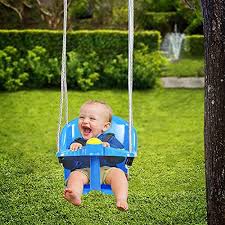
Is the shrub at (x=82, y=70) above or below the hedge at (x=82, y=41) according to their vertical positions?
below

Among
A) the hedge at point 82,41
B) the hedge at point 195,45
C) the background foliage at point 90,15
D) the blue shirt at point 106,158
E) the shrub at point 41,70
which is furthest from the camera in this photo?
the hedge at point 195,45

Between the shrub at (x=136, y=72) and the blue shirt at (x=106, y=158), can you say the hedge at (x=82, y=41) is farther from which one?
the blue shirt at (x=106, y=158)

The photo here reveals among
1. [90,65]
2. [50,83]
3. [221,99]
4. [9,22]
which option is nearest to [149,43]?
[90,65]

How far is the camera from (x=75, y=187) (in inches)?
148

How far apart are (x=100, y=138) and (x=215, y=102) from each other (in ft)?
2.46

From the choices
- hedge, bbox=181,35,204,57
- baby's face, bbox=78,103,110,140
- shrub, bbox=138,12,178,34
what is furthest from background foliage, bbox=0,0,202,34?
baby's face, bbox=78,103,110,140

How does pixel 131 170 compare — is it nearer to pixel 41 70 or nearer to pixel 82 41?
pixel 41 70

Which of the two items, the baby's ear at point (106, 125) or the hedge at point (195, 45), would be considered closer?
the baby's ear at point (106, 125)

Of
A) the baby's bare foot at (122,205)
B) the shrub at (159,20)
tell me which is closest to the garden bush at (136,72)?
the shrub at (159,20)

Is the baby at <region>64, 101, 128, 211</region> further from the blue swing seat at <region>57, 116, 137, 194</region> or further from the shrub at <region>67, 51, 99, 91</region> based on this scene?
the shrub at <region>67, 51, 99, 91</region>

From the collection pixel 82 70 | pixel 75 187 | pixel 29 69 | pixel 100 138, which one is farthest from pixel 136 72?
pixel 75 187

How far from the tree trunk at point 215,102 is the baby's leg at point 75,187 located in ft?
2.39

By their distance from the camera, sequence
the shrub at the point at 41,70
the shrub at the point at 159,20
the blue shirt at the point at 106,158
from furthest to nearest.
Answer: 1. the shrub at the point at 159,20
2. the shrub at the point at 41,70
3. the blue shirt at the point at 106,158

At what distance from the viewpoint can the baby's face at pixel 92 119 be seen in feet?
13.2
